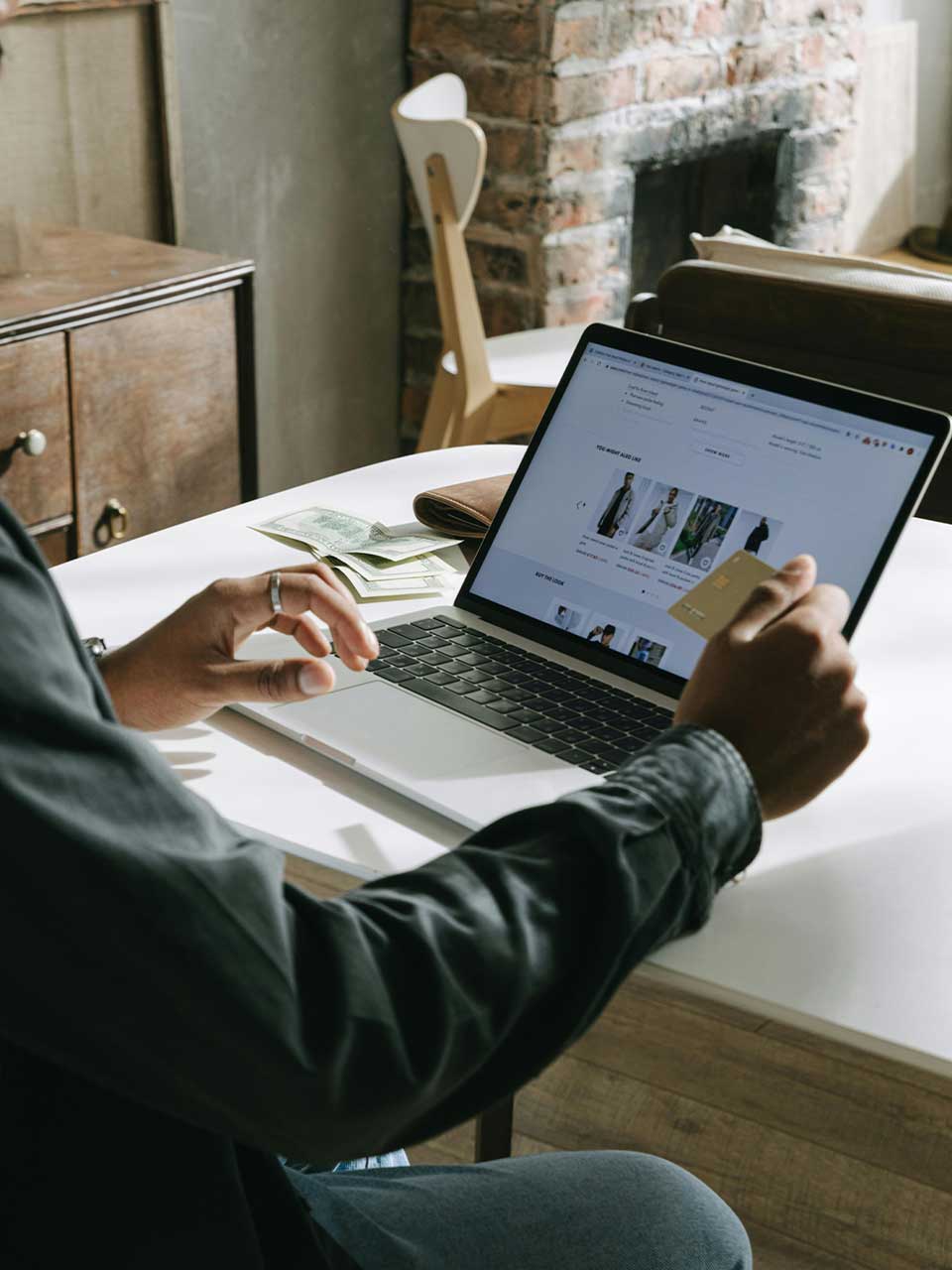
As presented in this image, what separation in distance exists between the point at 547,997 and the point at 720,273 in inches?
61.7

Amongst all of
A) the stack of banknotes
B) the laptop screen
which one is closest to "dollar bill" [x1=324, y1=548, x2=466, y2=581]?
the stack of banknotes

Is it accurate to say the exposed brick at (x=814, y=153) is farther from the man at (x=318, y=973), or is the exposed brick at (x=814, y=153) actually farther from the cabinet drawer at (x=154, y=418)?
the man at (x=318, y=973)

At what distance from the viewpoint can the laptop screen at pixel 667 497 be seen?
1.11 metres

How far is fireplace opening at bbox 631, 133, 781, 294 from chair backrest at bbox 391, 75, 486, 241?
1.28 metres

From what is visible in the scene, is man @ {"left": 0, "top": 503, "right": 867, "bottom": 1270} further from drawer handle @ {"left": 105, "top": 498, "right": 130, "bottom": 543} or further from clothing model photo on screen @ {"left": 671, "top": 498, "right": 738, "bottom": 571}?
drawer handle @ {"left": 105, "top": 498, "right": 130, "bottom": 543}

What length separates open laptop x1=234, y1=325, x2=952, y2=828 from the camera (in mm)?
1046

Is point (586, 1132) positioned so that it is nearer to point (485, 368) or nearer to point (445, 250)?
point (485, 368)

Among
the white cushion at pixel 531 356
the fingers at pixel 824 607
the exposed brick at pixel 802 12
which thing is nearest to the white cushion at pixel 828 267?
the white cushion at pixel 531 356

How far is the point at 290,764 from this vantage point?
1.04 m

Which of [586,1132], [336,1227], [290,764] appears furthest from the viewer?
[586,1132]

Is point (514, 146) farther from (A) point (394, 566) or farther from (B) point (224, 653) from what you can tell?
(B) point (224, 653)

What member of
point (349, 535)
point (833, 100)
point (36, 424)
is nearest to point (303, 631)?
point (349, 535)

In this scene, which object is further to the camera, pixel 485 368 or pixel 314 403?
pixel 314 403

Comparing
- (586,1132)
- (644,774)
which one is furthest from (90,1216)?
(586,1132)
